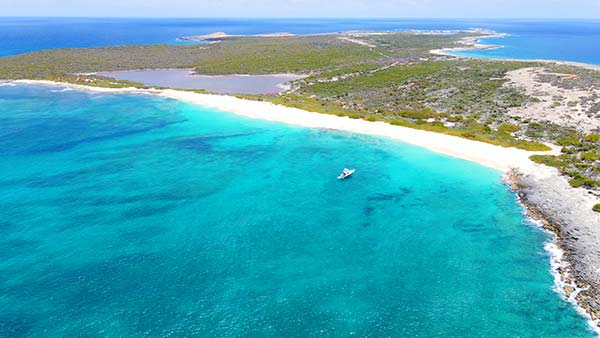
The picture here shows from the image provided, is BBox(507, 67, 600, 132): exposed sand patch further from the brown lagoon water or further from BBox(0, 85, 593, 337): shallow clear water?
the brown lagoon water

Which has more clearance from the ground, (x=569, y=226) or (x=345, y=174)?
(x=345, y=174)

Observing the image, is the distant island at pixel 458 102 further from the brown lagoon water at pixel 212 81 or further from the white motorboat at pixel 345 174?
the white motorboat at pixel 345 174

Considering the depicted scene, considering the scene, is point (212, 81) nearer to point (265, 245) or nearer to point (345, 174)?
point (345, 174)

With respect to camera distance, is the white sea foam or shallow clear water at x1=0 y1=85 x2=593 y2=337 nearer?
shallow clear water at x1=0 y1=85 x2=593 y2=337

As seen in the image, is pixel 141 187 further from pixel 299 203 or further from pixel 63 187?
pixel 299 203

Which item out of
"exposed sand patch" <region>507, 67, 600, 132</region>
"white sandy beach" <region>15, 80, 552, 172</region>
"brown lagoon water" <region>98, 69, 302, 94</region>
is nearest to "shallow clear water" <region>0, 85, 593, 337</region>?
"white sandy beach" <region>15, 80, 552, 172</region>

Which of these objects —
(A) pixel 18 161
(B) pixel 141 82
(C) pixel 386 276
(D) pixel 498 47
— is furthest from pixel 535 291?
(D) pixel 498 47

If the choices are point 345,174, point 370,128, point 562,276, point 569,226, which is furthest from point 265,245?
point 370,128
